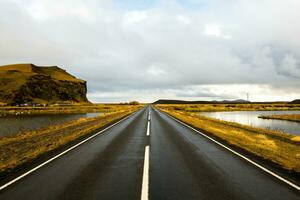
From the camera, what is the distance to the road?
21.7ft

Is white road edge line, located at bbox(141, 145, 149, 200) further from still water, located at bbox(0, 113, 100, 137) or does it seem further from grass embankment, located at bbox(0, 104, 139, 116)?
grass embankment, located at bbox(0, 104, 139, 116)

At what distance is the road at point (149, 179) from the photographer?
6.62 m

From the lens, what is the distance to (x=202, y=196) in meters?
6.47

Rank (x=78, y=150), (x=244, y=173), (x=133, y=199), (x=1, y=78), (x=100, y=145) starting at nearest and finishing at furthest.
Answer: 1. (x=133, y=199)
2. (x=244, y=173)
3. (x=78, y=150)
4. (x=100, y=145)
5. (x=1, y=78)

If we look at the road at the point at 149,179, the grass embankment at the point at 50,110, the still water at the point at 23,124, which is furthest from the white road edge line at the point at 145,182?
the grass embankment at the point at 50,110

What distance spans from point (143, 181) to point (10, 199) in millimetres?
3284

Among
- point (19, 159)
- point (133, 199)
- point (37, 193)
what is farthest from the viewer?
point (19, 159)

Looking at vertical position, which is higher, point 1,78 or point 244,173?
A: point 1,78

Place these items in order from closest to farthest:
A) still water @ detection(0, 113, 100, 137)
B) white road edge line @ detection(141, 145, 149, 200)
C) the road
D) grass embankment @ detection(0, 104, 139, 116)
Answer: white road edge line @ detection(141, 145, 149, 200), the road, still water @ detection(0, 113, 100, 137), grass embankment @ detection(0, 104, 139, 116)

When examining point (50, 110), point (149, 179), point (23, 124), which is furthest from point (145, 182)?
point (50, 110)

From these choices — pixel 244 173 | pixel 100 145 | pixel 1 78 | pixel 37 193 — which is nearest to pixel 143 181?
pixel 37 193

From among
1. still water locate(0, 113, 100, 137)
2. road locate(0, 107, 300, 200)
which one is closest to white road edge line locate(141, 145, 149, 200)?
road locate(0, 107, 300, 200)

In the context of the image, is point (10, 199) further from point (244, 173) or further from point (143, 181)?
point (244, 173)

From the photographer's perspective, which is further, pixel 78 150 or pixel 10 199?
pixel 78 150
